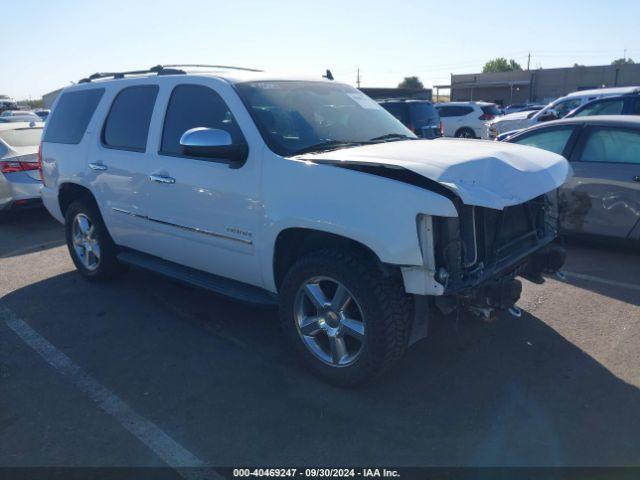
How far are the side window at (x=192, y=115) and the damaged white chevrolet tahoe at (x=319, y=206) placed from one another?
0.01 meters

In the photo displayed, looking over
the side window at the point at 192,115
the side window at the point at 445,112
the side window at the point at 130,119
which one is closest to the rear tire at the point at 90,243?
the side window at the point at 130,119

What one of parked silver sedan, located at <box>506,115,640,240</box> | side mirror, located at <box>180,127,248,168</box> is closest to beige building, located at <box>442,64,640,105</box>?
parked silver sedan, located at <box>506,115,640,240</box>

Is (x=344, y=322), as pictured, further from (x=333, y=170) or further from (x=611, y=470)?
(x=611, y=470)

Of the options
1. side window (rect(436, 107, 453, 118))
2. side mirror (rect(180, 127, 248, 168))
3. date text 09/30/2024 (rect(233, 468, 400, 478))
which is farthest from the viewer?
side window (rect(436, 107, 453, 118))

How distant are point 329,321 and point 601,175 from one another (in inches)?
158

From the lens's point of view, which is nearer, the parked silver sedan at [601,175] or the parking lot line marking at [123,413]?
the parking lot line marking at [123,413]

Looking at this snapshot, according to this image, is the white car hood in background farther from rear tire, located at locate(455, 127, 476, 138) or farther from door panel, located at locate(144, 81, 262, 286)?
rear tire, located at locate(455, 127, 476, 138)

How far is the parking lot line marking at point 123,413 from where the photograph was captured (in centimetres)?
288

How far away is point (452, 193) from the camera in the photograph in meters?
3.04

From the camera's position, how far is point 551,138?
652 cm

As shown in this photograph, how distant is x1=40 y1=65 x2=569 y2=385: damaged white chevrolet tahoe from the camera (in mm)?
3082

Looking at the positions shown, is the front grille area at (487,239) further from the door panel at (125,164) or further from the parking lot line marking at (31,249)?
the parking lot line marking at (31,249)

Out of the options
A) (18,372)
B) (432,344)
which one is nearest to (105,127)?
(18,372)

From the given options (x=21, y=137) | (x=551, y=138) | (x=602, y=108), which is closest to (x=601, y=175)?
(x=551, y=138)
